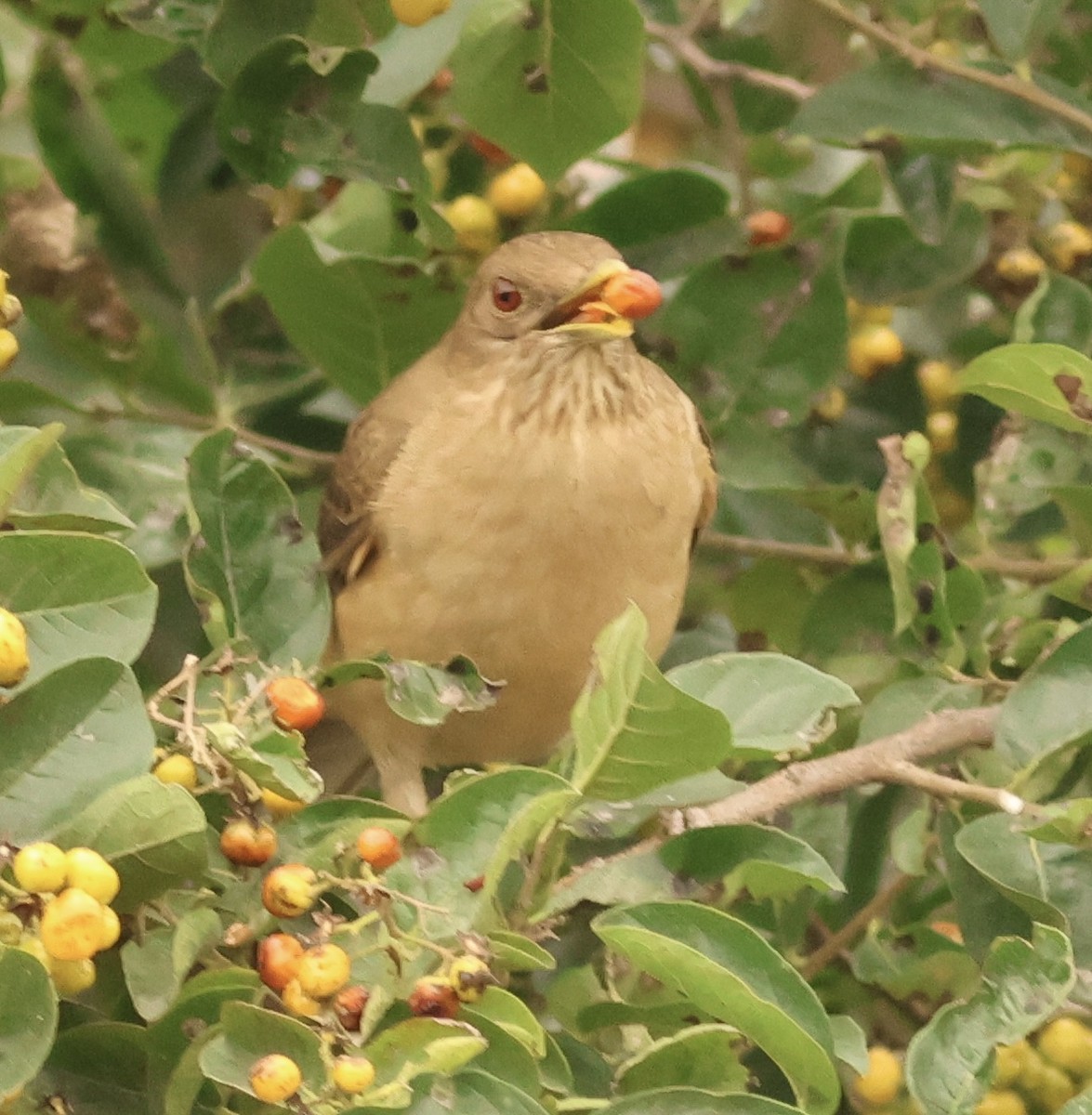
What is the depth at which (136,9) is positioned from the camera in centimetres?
170

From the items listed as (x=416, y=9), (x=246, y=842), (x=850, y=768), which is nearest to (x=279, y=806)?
(x=246, y=842)

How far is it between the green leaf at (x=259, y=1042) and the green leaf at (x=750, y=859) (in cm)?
41

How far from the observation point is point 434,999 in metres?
1.15

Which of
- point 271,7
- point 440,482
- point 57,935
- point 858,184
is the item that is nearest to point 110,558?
point 57,935

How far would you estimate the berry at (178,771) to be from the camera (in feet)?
4.10

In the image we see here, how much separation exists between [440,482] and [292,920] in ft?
2.69

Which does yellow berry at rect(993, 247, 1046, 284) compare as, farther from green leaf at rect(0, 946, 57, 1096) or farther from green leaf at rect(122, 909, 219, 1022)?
green leaf at rect(0, 946, 57, 1096)

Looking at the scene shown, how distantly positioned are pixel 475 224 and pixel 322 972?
1291mm

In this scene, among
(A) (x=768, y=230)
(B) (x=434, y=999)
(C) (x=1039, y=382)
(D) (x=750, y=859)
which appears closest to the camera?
(B) (x=434, y=999)

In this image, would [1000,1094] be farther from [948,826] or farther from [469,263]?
[469,263]

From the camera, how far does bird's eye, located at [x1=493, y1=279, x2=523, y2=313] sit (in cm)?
206

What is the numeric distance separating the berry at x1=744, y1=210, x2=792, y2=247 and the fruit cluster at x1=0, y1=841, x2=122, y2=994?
1.32 meters

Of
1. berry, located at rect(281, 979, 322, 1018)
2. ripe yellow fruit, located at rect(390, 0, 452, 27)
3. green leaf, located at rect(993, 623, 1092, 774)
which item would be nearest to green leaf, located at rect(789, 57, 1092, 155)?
ripe yellow fruit, located at rect(390, 0, 452, 27)

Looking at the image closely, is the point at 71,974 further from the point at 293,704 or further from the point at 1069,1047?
the point at 1069,1047
